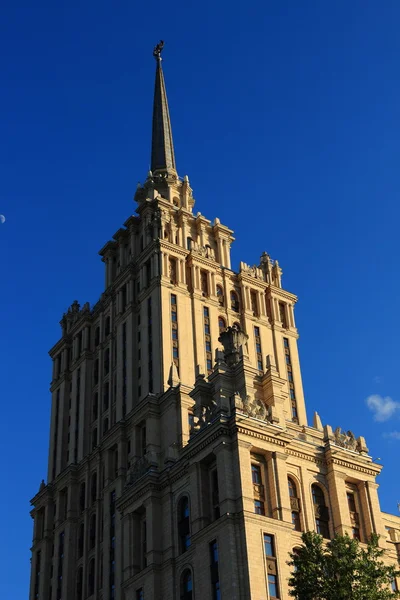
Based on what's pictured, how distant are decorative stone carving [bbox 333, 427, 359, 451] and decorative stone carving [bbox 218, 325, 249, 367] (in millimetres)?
11677

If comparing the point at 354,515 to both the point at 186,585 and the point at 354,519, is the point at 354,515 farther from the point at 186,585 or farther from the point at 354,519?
the point at 186,585

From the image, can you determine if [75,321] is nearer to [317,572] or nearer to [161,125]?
[161,125]

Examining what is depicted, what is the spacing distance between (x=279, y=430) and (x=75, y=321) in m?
51.5

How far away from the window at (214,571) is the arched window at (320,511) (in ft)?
35.3

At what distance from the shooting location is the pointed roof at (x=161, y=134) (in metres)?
128

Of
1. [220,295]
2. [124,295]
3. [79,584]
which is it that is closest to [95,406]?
[124,295]

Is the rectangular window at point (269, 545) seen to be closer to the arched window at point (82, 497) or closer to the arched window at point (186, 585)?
the arched window at point (186, 585)

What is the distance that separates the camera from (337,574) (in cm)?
5356

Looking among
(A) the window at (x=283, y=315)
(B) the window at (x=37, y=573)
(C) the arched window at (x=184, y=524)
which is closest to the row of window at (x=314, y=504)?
(C) the arched window at (x=184, y=524)

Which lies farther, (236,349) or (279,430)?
(236,349)

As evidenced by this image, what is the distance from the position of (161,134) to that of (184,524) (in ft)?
252

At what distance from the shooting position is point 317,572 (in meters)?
52.2

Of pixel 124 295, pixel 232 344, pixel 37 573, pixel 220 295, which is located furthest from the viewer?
pixel 220 295

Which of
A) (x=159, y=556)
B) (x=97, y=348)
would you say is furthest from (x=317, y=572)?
(x=97, y=348)
